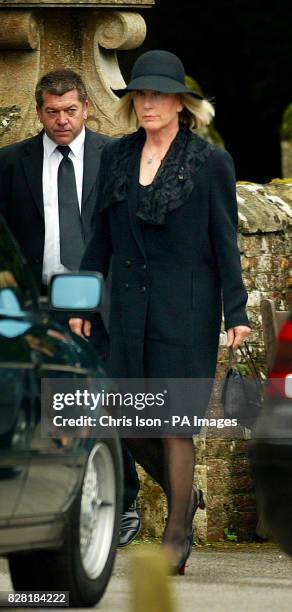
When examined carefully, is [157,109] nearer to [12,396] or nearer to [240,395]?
[240,395]

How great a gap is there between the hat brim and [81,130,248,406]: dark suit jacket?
191 millimetres

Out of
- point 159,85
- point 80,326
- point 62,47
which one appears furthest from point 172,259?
point 62,47

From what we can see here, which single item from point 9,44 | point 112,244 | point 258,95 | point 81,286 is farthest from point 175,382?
point 258,95

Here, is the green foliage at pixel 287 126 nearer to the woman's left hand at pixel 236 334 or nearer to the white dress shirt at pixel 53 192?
the white dress shirt at pixel 53 192

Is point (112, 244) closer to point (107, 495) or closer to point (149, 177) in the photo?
point (149, 177)

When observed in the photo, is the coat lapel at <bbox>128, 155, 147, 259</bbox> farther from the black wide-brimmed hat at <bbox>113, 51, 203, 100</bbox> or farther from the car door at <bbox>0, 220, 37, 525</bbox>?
the car door at <bbox>0, 220, 37, 525</bbox>

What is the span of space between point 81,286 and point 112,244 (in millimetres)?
1261

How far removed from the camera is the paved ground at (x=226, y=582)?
761 centimetres

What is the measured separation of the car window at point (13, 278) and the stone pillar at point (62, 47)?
306 centimetres

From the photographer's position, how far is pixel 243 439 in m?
10.4

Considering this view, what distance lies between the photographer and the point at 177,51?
29.3 meters

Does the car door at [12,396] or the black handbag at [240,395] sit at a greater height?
the car door at [12,396]

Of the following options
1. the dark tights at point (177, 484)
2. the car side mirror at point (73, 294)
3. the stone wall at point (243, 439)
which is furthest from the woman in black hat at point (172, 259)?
the stone wall at point (243, 439)

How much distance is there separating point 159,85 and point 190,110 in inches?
6.6
